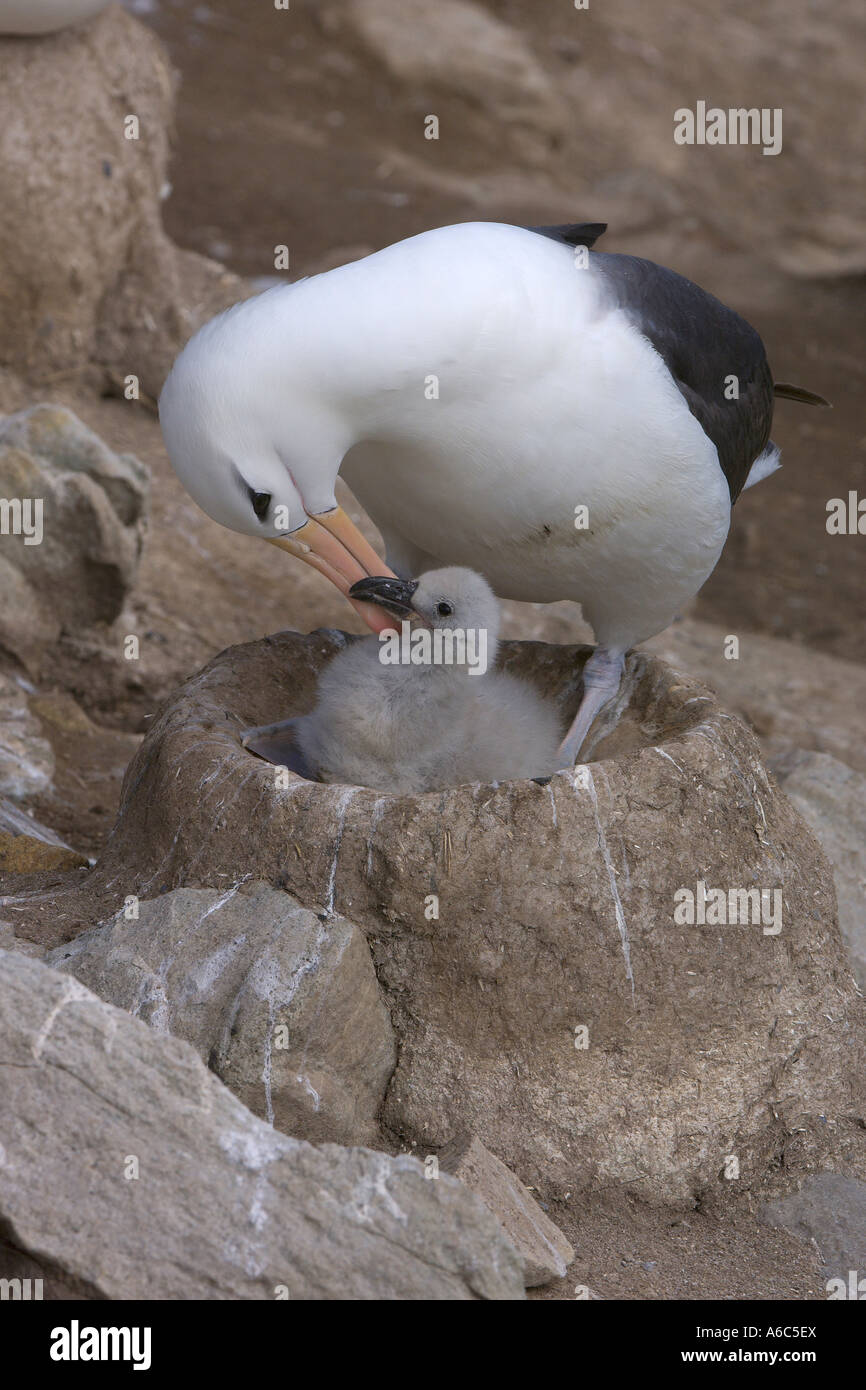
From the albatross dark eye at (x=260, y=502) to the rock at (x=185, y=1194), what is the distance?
4.77 ft

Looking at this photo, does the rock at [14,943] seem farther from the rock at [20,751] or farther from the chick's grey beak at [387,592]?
the rock at [20,751]

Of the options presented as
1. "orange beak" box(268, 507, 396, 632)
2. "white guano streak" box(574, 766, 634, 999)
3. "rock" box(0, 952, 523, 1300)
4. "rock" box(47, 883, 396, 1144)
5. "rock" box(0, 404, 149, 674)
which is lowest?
"rock" box(0, 952, 523, 1300)

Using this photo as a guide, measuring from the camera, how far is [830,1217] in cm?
396

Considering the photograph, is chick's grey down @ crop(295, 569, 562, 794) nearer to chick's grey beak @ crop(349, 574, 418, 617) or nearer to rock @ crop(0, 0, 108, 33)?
chick's grey beak @ crop(349, 574, 418, 617)

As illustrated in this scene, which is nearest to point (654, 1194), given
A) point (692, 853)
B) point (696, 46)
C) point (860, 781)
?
point (692, 853)

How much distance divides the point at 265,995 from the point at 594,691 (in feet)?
5.57

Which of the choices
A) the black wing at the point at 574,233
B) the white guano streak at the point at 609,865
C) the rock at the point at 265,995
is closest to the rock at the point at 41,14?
the black wing at the point at 574,233

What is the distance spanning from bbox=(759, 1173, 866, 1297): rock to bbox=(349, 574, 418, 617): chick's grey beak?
1812 millimetres

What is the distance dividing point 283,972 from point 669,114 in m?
16.6

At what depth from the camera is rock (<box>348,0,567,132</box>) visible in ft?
56.6

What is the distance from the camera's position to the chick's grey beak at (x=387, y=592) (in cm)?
425

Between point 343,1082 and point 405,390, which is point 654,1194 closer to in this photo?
point 343,1082

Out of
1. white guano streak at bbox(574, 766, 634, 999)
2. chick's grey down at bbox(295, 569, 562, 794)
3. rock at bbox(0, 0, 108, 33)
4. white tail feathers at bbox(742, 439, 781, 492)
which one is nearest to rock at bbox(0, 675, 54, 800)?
chick's grey down at bbox(295, 569, 562, 794)

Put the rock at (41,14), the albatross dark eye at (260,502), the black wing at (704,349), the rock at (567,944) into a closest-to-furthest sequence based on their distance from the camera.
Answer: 1. the rock at (567,944)
2. the albatross dark eye at (260,502)
3. the black wing at (704,349)
4. the rock at (41,14)
